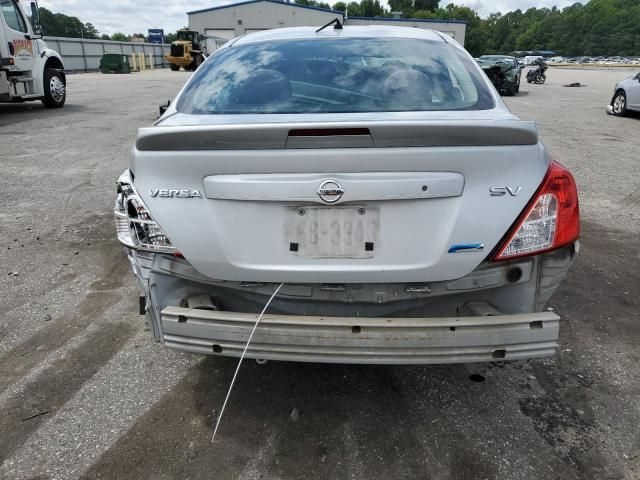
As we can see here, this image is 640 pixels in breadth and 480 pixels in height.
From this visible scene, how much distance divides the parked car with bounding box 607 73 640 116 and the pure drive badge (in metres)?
14.8

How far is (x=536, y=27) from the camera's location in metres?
120

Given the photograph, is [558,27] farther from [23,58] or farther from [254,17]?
[23,58]

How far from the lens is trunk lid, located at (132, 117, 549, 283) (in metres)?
2.04

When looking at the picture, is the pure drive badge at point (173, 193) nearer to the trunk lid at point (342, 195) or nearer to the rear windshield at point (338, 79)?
the trunk lid at point (342, 195)

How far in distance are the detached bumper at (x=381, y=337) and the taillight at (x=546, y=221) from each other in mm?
285

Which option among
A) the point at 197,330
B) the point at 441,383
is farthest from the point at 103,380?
the point at 441,383

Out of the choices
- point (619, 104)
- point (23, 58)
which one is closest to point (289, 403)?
point (23, 58)

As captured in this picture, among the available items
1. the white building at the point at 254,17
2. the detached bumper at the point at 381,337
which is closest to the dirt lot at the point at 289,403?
the detached bumper at the point at 381,337

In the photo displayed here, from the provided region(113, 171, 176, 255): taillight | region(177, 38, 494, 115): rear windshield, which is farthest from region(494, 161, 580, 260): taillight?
region(113, 171, 176, 255): taillight

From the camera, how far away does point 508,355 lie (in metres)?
2.10

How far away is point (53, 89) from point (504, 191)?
1474cm

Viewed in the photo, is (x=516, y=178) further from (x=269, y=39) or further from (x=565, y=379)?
(x=269, y=39)

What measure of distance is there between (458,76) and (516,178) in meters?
1.07

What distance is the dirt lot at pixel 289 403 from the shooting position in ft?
7.39
